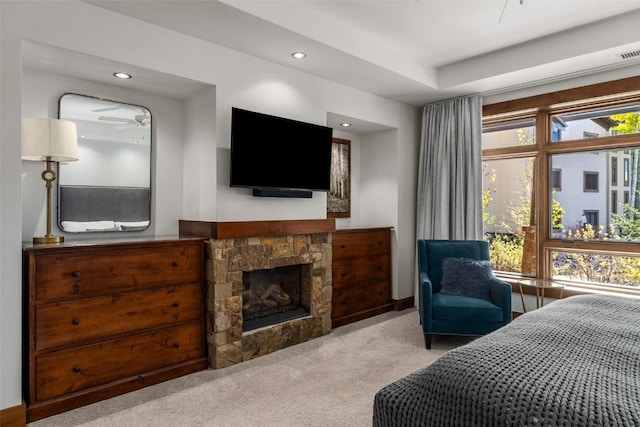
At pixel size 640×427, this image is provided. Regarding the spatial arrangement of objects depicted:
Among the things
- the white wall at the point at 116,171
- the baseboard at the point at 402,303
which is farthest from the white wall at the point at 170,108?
the baseboard at the point at 402,303

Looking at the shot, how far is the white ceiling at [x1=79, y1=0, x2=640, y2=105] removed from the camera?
9.27ft

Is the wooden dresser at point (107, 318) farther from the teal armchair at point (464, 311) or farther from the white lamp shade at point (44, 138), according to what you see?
the teal armchair at point (464, 311)

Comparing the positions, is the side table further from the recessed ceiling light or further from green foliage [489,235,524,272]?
the recessed ceiling light

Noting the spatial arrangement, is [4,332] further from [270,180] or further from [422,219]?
[422,219]

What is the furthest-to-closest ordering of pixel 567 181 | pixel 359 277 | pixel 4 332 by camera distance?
1. pixel 359 277
2. pixel 567 181
3. pixel 4 332

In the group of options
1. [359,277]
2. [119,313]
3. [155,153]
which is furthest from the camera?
[359,277]

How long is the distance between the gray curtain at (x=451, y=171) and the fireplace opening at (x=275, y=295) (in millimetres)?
1791

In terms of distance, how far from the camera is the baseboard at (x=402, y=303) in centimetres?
485

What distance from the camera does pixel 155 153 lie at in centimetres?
343

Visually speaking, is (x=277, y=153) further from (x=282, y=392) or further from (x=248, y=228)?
(x=282, y=392)

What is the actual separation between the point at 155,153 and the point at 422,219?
123 inches

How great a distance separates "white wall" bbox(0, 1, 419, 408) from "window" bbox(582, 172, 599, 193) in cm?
214

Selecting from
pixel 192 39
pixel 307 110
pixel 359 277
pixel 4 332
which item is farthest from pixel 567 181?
pixel 4 332

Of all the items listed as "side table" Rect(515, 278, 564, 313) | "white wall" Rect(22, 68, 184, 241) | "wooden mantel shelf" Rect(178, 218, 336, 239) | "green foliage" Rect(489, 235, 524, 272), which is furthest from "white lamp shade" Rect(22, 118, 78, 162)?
"green foliage" Rect(489, 235, 524, 272)
